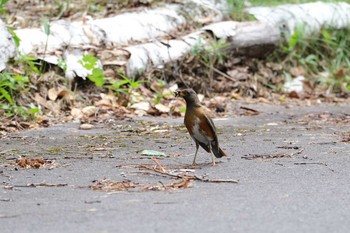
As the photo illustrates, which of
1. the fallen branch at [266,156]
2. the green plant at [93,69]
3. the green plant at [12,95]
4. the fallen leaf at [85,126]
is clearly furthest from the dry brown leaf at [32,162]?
the green plant at [93,69]

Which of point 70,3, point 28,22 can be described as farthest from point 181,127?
point 70,3

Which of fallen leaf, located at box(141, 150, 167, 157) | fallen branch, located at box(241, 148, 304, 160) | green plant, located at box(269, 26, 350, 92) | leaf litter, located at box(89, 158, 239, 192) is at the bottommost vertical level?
green plant, located at box(269, 26, 350, 92)

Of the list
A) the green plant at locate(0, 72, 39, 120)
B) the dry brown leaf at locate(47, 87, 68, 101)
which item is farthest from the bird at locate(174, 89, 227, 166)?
the dry brown leaf at locate(47, 87, 68, 101)

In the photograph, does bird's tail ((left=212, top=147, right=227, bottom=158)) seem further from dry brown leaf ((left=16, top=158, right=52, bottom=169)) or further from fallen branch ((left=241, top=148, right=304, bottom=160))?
dry brown leaf ((left=16, top=158, right=52, bottom=169))

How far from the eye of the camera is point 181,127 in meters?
7.05

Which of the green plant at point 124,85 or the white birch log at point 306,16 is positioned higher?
the white birch log at point 306,16

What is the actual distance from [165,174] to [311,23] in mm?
7738

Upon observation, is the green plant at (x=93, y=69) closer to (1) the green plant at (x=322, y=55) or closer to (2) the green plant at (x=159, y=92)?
(2) the green plant at (x=159, y=92)

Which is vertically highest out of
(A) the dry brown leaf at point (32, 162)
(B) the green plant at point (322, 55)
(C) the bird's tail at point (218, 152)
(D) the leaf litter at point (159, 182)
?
(D) the leaf litter at point (159, 182)

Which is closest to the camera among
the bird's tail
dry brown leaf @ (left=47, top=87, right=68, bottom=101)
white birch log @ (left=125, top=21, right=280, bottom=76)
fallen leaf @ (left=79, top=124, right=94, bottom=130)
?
the bird's tail

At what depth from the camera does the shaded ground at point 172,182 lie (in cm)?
321

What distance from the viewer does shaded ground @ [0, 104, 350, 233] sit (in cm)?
321

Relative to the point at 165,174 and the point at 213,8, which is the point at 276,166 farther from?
the point at 213,8

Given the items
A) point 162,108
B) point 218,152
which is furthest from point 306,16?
point 218,152
